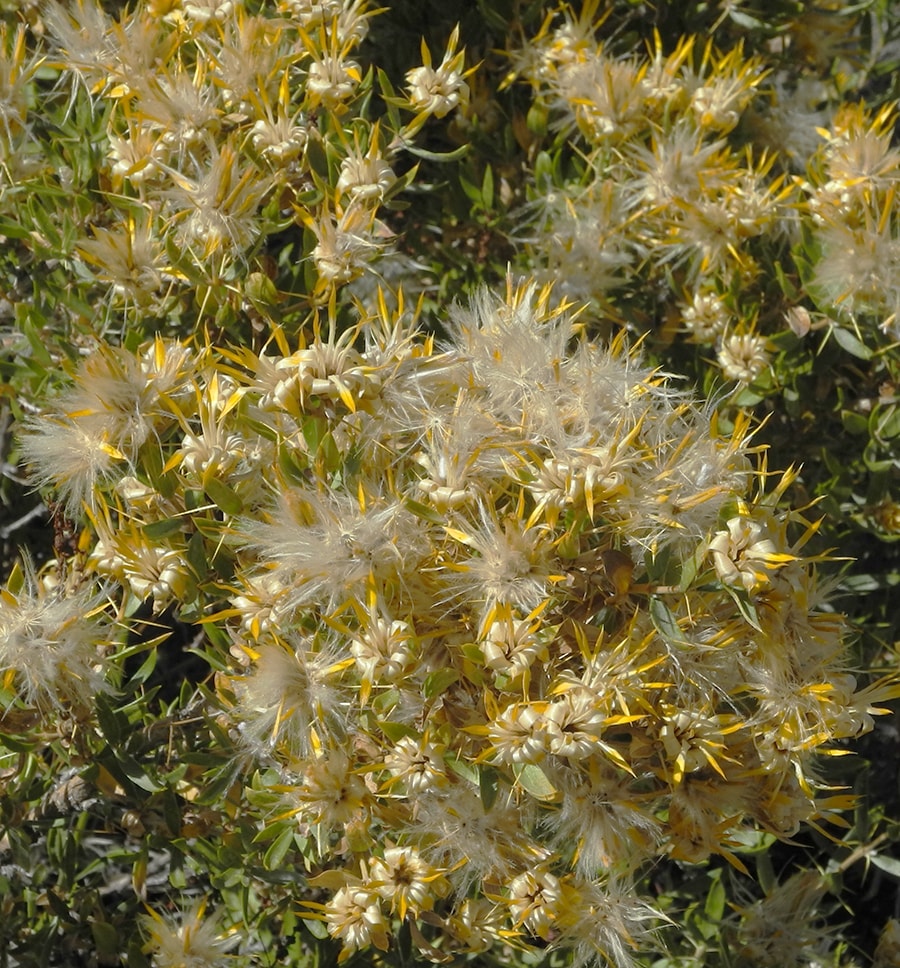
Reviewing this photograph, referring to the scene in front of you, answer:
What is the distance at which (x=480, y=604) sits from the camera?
1.35 metres

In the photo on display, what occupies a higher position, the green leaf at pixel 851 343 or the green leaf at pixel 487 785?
the green leaf at pixel 851 343

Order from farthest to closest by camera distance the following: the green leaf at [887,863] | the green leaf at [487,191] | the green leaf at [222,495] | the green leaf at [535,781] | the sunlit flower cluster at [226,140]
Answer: the green leaf at [487,191], the green leaf at [887,863], the sunlit flower cluster at [226,140], the green leaf at [222,495], the green leaf at [535,781]

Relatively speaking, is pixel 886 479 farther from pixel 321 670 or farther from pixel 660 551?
pixel 321 670

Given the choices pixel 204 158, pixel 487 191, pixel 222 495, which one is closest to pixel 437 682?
pixel 222 495

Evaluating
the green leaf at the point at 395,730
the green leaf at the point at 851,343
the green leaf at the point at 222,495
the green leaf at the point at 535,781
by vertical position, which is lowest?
the green leaf at the point at 395,730

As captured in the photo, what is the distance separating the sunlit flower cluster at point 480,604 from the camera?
133cm

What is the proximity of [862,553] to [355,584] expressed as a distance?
203 cm

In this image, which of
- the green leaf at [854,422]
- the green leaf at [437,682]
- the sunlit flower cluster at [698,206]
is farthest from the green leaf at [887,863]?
the green leaf at [437,682]

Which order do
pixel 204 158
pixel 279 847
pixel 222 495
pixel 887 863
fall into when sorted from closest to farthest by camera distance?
pixel 222 495, pixel 279 847, pixel 204 158, pixel 887 863

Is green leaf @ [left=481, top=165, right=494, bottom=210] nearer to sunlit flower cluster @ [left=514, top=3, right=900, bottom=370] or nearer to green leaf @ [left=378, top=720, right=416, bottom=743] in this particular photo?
sunlit flower cluster @ [left=514, top=3, right=900, bottom=370]

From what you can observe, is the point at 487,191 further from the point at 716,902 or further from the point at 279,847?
the point at 716,902

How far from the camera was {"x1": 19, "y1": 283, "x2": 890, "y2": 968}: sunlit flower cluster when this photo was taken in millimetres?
1330

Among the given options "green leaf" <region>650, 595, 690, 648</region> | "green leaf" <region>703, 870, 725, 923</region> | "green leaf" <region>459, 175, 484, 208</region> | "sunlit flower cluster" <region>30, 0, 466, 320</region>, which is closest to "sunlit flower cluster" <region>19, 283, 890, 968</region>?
"green leaf" <region>650, 595, 690, 648</region>

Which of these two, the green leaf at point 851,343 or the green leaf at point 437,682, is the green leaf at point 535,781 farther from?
the green leaf at point 851,343
